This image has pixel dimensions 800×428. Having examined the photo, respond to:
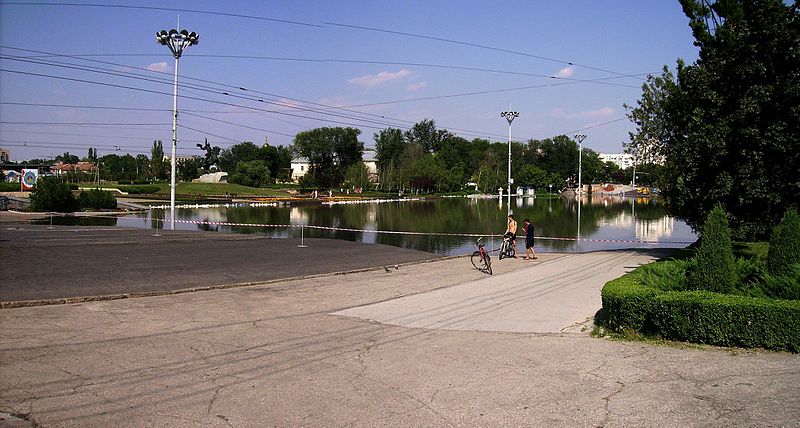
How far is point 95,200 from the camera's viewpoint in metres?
55.5

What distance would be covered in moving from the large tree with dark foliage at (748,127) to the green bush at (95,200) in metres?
49.2

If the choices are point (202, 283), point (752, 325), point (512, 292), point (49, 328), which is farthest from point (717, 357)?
point (202, 283)

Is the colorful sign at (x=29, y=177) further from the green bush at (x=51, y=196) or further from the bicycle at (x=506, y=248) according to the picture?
the bicycle at (x=506, y=248)

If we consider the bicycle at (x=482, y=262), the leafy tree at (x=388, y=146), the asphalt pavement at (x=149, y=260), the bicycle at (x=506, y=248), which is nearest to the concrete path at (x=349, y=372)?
the asphalt pavement at (x=149, y=260)

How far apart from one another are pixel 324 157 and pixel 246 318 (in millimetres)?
153374

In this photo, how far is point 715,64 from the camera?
22406 millimetres

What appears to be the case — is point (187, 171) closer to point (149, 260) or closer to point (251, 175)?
point (251, 175)

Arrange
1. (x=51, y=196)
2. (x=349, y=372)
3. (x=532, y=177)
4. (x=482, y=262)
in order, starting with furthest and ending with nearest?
(x=532, y=177), (x=51, y=196), (x=482, y=262), (x=349, y=372)

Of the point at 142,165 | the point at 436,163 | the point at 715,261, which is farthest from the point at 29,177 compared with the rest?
the point at 142,165

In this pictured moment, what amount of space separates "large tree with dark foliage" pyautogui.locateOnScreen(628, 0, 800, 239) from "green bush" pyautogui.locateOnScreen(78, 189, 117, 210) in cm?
4917

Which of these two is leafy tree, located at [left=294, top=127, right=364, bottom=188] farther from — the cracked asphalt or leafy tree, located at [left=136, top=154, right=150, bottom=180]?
the cracked asphalt

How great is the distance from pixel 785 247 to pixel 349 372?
10481 mm

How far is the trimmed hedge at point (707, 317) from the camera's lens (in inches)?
400

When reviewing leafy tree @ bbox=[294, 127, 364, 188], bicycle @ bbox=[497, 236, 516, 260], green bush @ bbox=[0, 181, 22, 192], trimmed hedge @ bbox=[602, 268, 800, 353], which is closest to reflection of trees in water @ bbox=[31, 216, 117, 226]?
bicycle @ bbox=[497, 236, 516, 260]
